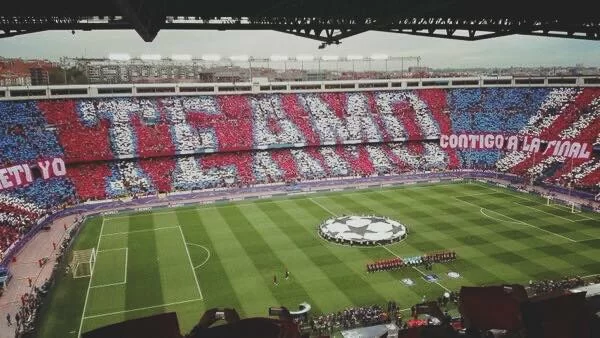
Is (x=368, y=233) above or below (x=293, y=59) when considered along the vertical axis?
below

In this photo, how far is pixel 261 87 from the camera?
3066 inches

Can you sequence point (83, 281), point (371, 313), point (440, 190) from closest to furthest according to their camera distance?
point (371, 313) → point (83, 281) → point (440, 190)

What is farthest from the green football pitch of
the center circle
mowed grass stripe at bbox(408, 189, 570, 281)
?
the center circle

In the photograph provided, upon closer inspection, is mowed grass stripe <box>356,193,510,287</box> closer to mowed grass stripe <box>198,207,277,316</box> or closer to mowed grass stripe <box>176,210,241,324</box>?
mowed grass stripe <box>198,207,277,316</box>

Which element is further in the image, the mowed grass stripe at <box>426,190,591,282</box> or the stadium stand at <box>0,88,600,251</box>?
the stadium stand at <box>0,88,600,251</box>

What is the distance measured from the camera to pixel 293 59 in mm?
86938

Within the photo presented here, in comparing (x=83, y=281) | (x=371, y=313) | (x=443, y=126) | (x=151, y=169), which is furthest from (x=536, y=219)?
(x=151, y=169)

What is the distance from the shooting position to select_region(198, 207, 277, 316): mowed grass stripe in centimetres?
2998

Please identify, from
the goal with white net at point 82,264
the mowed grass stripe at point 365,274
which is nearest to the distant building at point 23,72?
the goal with white net at point 82,264

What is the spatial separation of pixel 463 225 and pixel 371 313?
68.0ft

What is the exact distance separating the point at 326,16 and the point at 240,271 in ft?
80.5

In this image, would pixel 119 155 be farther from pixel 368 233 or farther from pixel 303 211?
pixel 368 233

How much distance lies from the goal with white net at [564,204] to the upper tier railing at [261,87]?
106 ft

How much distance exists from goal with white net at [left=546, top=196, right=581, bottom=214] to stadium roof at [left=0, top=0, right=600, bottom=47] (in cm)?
3910
